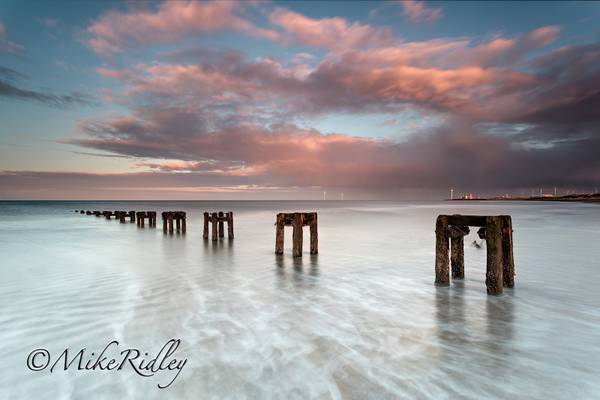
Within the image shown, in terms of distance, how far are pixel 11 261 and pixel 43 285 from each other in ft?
18.9

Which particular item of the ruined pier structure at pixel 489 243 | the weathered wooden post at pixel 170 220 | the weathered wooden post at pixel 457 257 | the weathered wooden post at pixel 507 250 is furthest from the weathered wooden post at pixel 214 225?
the weathered wooden post at pixel 507 250

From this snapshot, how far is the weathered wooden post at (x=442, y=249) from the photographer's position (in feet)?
25.3

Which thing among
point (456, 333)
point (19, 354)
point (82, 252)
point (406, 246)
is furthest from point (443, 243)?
point (82, 252)

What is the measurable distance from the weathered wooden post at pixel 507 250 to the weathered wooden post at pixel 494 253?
7.4 inches

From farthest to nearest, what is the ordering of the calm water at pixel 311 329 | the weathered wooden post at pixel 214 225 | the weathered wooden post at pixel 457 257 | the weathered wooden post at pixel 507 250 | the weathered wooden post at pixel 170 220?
the weathered wooden post at pixel 170 220, the weathered wooden post at pixel 214 225, the weathered wooden post at pixel 457 257, the weathered wooden post at pixel 507 250, the calm water at pixel 311 329

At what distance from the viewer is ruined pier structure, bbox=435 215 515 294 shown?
7.00m

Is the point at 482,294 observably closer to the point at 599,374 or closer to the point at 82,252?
the point at 599,374

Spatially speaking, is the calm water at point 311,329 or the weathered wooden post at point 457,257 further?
the weathered wooden post at point 457,257

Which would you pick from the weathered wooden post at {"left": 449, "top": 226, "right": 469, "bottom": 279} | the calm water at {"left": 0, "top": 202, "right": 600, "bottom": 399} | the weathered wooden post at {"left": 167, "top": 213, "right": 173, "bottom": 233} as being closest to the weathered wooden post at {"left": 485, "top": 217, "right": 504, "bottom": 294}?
the calm water at {"left": 0, "top": 202, "right": 600, "bottom": 399}

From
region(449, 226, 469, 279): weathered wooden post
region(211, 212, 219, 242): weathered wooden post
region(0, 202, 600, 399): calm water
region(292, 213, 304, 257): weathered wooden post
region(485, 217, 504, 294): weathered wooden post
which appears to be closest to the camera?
region(0, 202, 600, 399): calm water

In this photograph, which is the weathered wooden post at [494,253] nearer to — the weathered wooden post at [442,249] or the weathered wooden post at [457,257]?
the weathered wooden post at [442,249]

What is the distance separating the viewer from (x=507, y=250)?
743cm

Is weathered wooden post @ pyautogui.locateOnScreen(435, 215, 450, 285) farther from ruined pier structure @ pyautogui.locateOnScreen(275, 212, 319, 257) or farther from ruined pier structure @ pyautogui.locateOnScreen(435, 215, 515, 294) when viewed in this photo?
ruined pier structure @ pyautogui.locateOnScreen(275, 212, 319, 257)

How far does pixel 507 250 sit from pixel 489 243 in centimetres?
80
